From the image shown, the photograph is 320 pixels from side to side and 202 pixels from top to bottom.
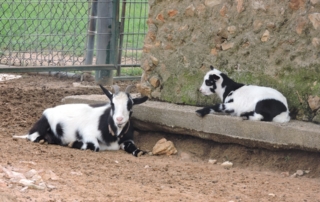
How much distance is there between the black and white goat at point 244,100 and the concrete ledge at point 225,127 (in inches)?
5.1

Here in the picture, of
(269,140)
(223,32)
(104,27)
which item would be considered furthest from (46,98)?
(269,140)

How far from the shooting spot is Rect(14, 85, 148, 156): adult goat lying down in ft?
26.0

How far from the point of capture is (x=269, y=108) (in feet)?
23.7

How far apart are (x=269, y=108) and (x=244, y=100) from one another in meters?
0.37

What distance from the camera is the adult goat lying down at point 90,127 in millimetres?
7910

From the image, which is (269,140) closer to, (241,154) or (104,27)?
(241,154)

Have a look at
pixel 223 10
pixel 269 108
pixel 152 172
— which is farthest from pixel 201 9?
pixel 152 172

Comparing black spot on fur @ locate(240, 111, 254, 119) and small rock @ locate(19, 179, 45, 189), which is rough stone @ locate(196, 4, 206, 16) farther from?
small rock @ locate(19, 179, 45, 189)

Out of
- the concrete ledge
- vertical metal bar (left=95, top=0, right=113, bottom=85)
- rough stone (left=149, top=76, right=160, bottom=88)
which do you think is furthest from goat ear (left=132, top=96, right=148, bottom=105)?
vertical metal bar (left=95, top=0, right=113, bottom=85)

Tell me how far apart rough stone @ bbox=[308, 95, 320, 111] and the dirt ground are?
0.48 meters

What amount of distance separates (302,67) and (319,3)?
66 cm

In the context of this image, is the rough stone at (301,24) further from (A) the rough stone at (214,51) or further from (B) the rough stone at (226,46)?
(A) the rough stone at (214,51)

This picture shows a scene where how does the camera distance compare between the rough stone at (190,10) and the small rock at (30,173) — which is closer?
the small rock at (30,173)

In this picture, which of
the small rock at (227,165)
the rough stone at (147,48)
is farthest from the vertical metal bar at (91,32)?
the small rock at (227,165)
